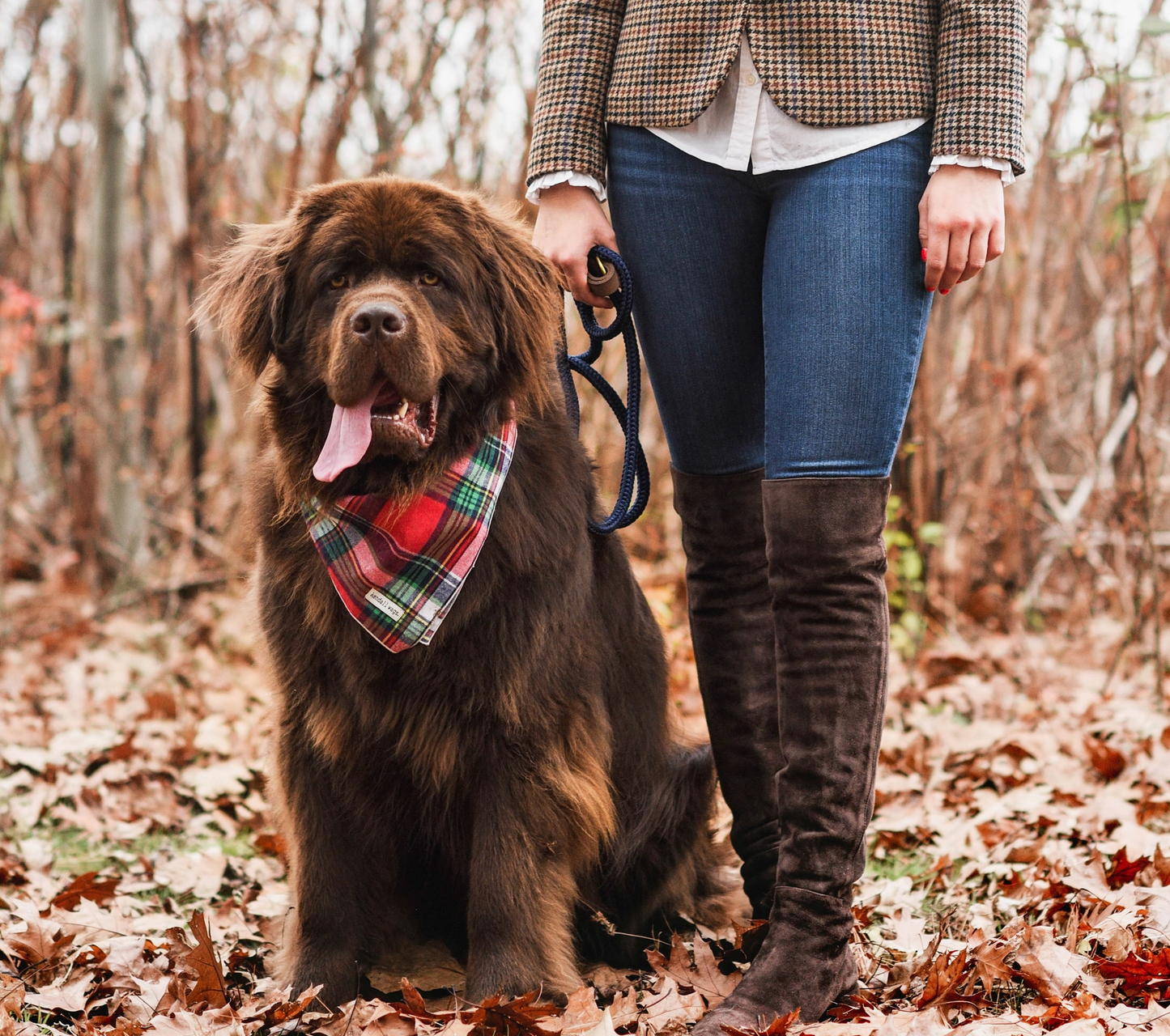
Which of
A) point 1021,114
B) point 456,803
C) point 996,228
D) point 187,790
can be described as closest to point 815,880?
point 456,803

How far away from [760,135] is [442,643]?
1.14m

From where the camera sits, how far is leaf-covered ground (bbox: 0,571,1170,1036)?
2.13m

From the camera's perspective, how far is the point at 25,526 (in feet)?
25.2

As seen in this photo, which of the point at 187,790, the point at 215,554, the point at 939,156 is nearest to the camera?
the point at 939,156

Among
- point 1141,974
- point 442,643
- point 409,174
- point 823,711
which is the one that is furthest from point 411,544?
point 409,174

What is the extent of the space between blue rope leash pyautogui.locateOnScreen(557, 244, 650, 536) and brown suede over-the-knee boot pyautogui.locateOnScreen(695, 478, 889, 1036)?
494 mm

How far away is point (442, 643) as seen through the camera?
2.29 meters

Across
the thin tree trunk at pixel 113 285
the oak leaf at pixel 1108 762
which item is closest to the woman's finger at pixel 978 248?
the oak leaf at pixel 1108 762

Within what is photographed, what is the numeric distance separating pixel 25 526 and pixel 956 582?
589cm

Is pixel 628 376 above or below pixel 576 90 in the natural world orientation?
below

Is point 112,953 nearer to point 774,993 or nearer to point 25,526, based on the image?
point 774,993

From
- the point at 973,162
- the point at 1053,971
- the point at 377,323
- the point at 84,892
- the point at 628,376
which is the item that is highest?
the point at 973,162

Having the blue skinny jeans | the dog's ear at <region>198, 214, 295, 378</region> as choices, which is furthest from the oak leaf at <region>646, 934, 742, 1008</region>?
the dog's ear at <region>198, 214, 295, 378</region>

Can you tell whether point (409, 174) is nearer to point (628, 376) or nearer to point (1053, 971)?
point (628, 376)
